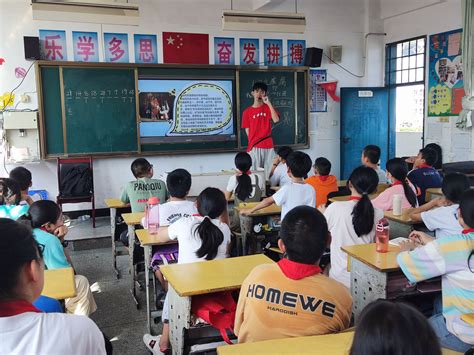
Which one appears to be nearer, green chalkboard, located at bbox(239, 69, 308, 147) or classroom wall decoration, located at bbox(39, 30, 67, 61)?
classroom wall decoration, located at bbox(39, 30, 67, 61)

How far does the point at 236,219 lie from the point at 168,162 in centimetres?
284

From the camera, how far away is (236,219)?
13.5ft

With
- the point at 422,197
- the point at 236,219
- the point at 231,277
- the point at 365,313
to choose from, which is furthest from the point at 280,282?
the point at 422,197

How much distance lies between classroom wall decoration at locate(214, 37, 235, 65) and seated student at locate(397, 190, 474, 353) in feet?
17.5

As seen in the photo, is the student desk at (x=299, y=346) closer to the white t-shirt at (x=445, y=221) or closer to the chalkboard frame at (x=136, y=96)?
the white t-shirt at (x=445, y=221)

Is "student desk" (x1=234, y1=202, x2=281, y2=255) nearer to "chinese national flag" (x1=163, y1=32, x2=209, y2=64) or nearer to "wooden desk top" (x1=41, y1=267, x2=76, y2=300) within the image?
"wooden desk top" (x1=41, y1=267, x2=76, y2=300)

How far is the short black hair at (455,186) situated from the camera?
2775mm

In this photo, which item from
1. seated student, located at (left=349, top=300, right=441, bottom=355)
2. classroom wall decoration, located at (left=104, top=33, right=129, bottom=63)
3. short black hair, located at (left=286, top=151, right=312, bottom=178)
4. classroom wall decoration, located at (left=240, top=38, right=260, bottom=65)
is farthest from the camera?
classroom wall decoration, located at (left=240, top=38, right=260, bottom=65)

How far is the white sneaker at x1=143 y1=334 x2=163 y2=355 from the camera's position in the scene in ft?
8.83

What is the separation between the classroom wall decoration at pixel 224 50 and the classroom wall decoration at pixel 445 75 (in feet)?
9.47

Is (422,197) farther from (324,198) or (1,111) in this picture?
(1,111)

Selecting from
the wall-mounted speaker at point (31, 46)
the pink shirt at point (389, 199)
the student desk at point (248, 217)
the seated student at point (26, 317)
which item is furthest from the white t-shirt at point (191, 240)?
the wall-mounted speaker at point (31, 46)

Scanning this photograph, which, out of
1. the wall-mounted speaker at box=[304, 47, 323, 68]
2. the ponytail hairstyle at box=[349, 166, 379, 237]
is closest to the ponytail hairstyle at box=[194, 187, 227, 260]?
the ponytail hairstyle at box=[349, 166, 379, 237]

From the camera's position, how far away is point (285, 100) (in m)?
7.20
